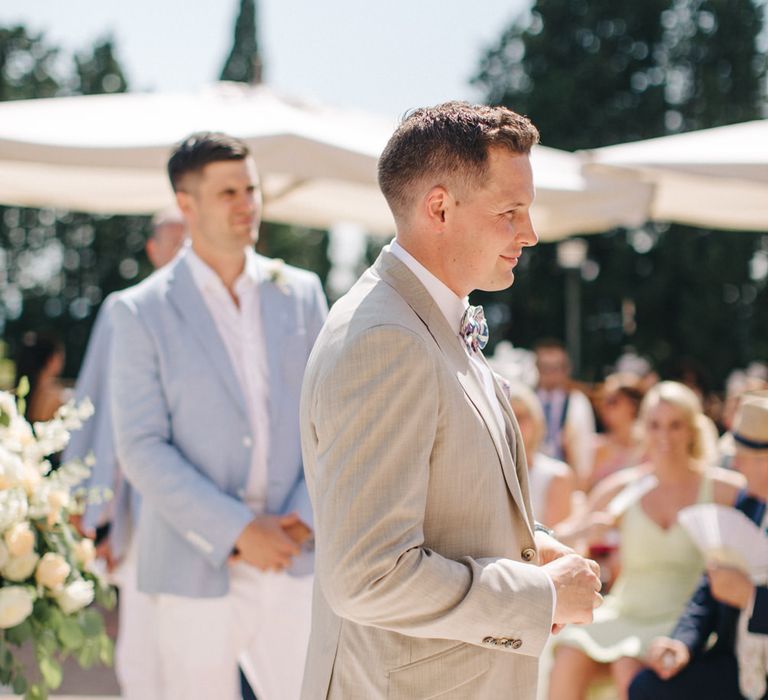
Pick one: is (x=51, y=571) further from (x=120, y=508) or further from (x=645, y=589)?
(x=645, y=589)

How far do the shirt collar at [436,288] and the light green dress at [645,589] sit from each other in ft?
9.50

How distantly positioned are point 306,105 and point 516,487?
4.03 metres

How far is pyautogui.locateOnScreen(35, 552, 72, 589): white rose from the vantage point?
8.89 ft

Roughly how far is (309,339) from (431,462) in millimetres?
1547

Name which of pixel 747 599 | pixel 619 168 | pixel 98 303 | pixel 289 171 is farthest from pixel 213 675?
pixel 98 303

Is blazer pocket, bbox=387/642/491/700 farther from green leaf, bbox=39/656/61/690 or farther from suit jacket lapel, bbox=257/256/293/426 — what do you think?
suit jacket lapel, bbox=257/256/293/426

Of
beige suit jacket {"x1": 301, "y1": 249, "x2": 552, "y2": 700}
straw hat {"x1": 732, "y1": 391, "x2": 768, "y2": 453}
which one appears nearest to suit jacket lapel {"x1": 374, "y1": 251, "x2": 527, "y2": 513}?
beige suit jacket {"x1": 301, "y1": 249, "x2": 552, "y2": 700}

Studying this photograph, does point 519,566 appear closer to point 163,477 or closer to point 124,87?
point 163,477

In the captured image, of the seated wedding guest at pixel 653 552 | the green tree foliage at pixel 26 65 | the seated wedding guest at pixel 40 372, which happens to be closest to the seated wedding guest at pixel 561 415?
the seated wedding guest at pixel 653 552

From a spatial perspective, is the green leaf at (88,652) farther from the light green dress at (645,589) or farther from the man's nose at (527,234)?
the light green dress at (645,589)

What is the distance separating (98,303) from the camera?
43.5m

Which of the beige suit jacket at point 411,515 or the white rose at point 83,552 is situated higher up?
the beige suit jacket at point 411,515

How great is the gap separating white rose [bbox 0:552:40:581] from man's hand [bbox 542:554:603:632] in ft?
4.52

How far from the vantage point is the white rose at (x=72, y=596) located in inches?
107
